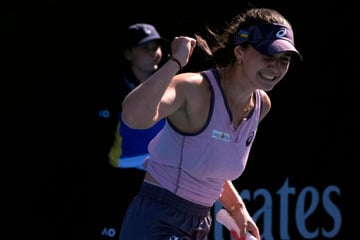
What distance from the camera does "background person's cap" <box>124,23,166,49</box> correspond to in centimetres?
464

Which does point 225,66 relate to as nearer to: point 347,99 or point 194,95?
point 194,95

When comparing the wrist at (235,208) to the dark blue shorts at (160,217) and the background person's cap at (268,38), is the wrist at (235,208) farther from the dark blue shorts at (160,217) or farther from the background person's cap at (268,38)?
the background person's cap at (268,38)

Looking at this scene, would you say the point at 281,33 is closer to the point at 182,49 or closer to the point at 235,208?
the point at 182,49

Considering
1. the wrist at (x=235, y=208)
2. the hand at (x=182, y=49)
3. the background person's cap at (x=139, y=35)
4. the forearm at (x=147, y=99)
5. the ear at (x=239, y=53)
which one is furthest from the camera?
the background person's cap at (x=139, y=35)

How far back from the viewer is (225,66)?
122 inches

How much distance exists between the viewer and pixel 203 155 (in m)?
2.90

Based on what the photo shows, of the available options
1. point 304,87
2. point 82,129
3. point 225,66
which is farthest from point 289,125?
point 225,66

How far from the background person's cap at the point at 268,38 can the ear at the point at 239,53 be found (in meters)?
0.02

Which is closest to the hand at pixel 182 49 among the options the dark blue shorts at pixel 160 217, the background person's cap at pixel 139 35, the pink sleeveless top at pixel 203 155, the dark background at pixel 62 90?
the pink sleeveless top at pixel 203 155

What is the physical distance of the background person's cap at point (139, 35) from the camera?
4.64 meters

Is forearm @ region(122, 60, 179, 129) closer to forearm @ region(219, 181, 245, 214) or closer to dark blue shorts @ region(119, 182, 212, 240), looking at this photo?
dark blue shorts @ region(119, 182, 212, 240)

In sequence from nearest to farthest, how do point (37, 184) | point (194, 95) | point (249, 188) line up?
point (194, 95) < point (37, 184) < point (249, 188)

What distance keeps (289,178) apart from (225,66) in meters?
2.31

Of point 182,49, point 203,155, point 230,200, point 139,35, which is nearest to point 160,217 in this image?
point 203,155
